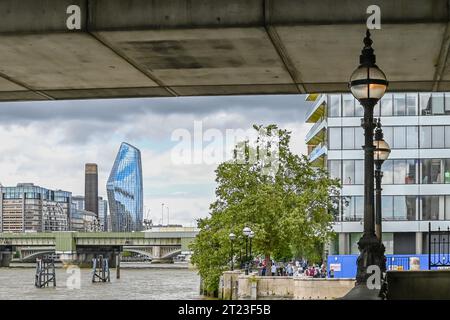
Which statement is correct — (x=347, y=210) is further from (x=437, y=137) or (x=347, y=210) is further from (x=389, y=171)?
(x=437, y=137)

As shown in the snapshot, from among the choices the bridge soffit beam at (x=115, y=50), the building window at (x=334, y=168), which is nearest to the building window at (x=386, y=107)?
the building window at (x=334, y=168)

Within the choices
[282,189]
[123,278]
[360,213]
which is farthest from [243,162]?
[123,278]

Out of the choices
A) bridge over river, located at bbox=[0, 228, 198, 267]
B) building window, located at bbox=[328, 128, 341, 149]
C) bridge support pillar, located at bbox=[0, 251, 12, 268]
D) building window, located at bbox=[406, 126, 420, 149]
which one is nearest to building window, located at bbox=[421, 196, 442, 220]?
building window, located at bbox=[406, 126, 420, 149]

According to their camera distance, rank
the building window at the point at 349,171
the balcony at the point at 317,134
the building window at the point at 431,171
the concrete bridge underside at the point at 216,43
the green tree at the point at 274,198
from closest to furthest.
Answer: the concrete bridge underside at the point at 216,43 → the green tree at the point at 274,198 → the building window at the point at 431,171 → the building window at the point at 349,171 → the balcony at the point at 317,134

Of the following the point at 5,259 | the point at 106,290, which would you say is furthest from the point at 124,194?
the point at 5,259

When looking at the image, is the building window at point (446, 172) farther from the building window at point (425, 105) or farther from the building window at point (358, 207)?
the building window at point (358, 207)

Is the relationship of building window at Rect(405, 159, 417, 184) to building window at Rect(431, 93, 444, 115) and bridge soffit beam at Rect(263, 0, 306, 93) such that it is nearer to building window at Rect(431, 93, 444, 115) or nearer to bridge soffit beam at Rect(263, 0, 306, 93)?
building window at Rect(431, 93, 444, 115)

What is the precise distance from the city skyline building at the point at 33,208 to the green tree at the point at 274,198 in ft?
235

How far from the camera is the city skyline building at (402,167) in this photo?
245 feet

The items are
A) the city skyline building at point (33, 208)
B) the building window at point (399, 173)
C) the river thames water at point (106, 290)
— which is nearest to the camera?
the building window at point (399, 173)

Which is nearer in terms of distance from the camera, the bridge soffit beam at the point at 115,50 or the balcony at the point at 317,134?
the bridge soffit beam at the point at 115,50

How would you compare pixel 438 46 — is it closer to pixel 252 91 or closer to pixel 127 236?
pixel 252 91

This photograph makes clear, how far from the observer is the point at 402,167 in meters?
76.1

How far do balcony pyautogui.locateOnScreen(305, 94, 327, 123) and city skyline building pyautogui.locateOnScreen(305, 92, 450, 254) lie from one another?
12.3 feet
